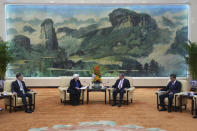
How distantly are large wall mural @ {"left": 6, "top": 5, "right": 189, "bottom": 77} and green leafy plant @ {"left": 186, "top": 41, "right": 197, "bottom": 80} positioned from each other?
1.15 metres

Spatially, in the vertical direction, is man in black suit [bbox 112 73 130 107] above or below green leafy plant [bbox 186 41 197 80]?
below

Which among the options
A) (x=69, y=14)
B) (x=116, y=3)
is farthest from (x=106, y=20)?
(x=69, y=14)

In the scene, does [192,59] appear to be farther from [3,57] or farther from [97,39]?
[3,57]

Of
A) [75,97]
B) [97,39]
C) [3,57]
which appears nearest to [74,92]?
[75,97]

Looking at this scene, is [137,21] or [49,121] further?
[137,21]

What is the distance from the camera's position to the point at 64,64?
1614 centimetres

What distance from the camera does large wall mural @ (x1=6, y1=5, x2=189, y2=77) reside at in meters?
16.0

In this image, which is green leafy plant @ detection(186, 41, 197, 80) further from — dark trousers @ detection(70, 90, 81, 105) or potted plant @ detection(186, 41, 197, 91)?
dark trousers @ detection(70, 90, 81, 105)

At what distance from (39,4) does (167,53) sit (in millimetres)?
7697

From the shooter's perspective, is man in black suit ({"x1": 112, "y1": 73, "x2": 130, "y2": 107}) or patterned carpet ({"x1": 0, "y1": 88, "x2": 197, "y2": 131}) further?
man in black suit ({"x1": 112, "y1": 73, "x2": 130, "y2": 107})

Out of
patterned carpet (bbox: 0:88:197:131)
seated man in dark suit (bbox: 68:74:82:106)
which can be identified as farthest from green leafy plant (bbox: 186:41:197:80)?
seated man in dark suit (bbox: 68:74:82:106)

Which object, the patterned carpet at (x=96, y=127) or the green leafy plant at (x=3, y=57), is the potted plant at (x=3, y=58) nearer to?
the green leafy plant at (x=3, y=57)

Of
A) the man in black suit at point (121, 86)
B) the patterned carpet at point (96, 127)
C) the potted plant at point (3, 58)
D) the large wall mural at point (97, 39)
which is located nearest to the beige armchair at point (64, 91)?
the man in black suit at point (121, 86)

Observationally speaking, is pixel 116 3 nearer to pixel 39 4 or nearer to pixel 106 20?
pixel 106 20
